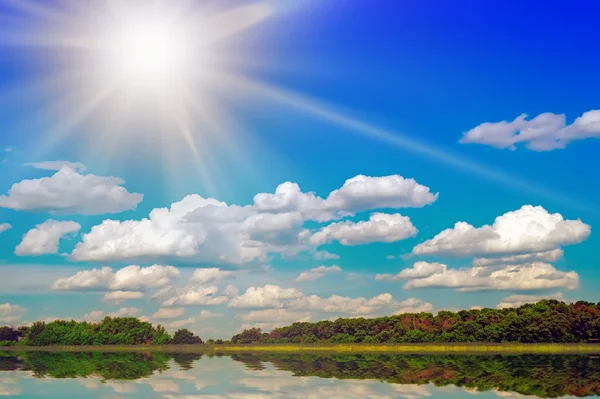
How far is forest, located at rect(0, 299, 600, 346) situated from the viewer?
119812 millimetres

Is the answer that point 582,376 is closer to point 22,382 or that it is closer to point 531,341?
point 22,382

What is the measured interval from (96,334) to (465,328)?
97.9 metres

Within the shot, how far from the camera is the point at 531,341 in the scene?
4732 inches

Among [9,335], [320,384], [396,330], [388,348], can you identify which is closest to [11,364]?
[320,384]

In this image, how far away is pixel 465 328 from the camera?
422 feet

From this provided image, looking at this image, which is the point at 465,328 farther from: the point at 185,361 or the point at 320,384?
the point at 320,384

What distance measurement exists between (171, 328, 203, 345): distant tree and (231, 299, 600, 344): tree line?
10.6 metres

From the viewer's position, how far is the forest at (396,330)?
393 ft

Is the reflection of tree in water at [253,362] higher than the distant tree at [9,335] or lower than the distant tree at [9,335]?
lower

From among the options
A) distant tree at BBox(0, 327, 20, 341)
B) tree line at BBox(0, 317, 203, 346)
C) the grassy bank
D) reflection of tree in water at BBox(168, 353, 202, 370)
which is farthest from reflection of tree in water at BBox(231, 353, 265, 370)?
distant tree at BBox(0, 327, 20, 341)

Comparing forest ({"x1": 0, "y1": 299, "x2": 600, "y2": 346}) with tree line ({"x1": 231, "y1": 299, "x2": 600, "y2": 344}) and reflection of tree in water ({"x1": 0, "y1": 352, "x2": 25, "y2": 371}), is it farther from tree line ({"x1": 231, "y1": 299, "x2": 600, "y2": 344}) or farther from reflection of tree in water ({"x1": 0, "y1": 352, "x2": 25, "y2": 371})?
reflection of tree in water ({"x1": 0, "y1": 352, "x2": 25, "y2": 371})

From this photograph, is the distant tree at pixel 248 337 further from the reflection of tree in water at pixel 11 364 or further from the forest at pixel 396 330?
the reflection of tree in water at pixel 11 364

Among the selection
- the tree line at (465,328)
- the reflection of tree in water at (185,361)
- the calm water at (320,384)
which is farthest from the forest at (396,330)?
the calm water at (320,384)

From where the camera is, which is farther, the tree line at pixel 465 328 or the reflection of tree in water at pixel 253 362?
the tree line at pixel 465 328
